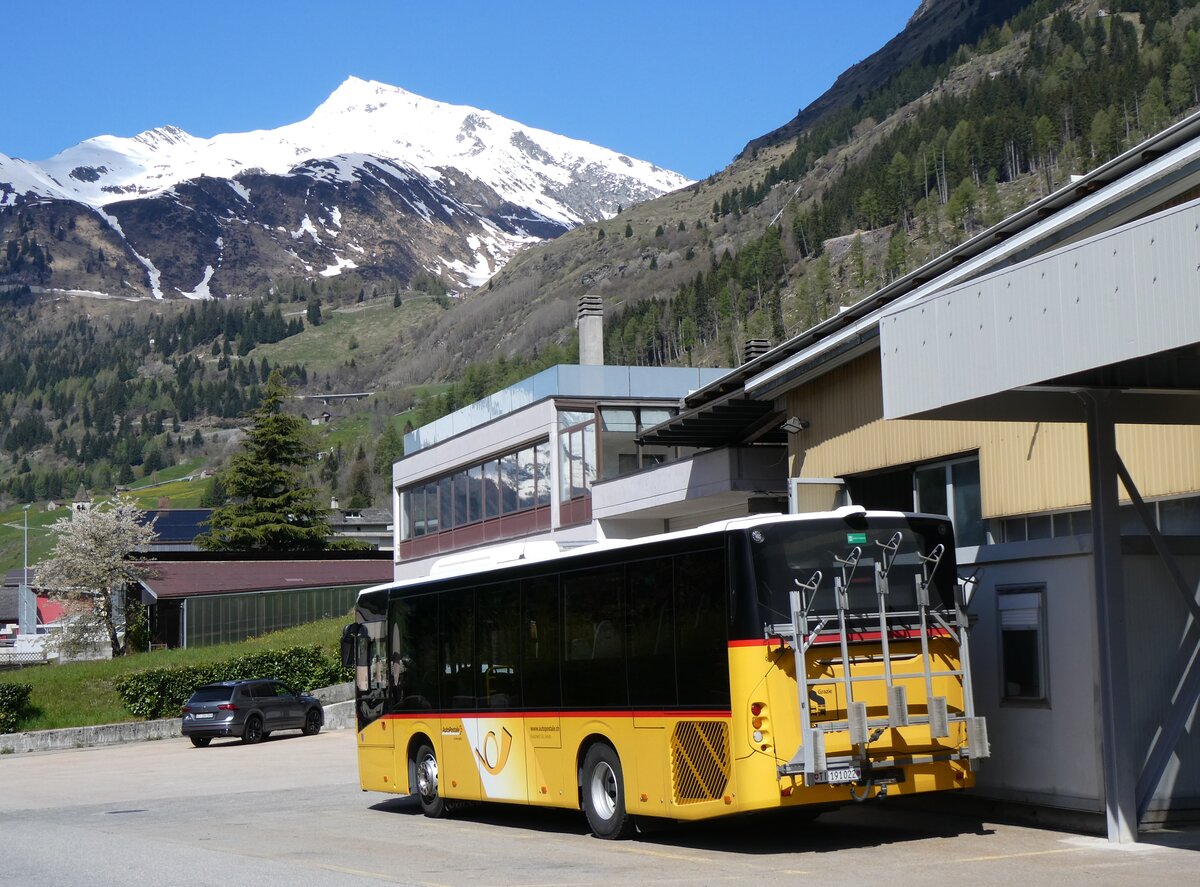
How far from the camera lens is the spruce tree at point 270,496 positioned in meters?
91.5

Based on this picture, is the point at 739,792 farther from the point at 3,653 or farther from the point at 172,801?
the point at 3,653

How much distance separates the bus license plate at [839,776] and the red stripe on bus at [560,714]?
0.93 m

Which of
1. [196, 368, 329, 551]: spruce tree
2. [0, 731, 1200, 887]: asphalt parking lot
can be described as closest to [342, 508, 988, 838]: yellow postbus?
[0, 731, 1200, 887]: asphalt parking lot

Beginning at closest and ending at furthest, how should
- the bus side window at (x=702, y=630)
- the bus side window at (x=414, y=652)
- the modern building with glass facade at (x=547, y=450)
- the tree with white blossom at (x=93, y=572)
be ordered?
1. the bus side window at (x=702, y=630)
2. the bus side window at (x=414, y=652)
3. the modern building with glass facade at (x=547, y=450)
4. the tree with white blossom at (x=93, y=572)

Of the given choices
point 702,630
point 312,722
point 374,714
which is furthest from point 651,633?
point 312,722

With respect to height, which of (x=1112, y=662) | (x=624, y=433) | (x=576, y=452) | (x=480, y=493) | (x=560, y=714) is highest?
(x=624, y=433)

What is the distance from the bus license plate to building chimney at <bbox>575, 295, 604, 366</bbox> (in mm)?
37449

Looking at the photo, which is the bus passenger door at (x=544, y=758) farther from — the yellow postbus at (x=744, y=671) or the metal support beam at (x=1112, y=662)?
the metal support beam at (x=1112, y=662)

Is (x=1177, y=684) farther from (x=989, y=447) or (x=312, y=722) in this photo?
(x=312, y=722)

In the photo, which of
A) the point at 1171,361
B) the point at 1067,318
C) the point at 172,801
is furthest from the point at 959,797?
the point at 172,801

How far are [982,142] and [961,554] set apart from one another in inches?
6959

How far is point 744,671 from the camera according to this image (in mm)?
13203

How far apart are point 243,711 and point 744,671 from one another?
27006 millimetres

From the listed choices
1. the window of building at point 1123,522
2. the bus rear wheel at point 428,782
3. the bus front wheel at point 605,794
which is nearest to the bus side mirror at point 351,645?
the bus rear wheel at point 428,782
